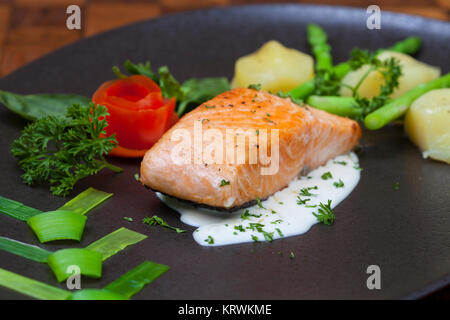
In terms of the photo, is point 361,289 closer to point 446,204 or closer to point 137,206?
point 446,204

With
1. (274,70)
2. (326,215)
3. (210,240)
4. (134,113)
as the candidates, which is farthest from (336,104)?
(210,240)

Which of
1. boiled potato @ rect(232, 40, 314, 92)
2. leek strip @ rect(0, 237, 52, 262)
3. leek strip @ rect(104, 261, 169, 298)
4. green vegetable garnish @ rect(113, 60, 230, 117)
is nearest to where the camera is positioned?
leek strip @ rect(104, 261, 169, 298)

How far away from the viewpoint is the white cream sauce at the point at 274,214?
347 centimetres

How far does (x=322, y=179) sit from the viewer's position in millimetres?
4102

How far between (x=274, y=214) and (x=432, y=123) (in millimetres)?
1491

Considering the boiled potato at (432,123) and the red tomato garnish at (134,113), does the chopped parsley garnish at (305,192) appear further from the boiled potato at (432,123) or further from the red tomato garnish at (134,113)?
the red tomato garnish at (134,113)

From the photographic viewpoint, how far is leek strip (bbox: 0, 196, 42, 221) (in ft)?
11.6

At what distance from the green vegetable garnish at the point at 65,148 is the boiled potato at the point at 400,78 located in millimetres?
2154

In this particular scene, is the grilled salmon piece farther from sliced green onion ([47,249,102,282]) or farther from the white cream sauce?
sliced green onion ([47,249,102,282])

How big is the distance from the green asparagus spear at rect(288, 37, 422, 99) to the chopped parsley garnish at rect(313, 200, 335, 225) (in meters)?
1.32

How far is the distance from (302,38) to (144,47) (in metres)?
1.55

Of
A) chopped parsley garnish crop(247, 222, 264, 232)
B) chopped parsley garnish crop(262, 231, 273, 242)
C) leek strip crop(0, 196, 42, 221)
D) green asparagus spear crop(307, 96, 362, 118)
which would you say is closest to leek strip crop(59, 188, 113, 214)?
leek strip crop(0, 196, 42, 221)

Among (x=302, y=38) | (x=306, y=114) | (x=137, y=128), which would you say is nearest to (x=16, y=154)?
(x=137, y=128)

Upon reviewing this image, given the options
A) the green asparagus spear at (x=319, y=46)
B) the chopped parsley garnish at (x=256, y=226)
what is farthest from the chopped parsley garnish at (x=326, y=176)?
the green asparagus spear at (x=319, y=46)
